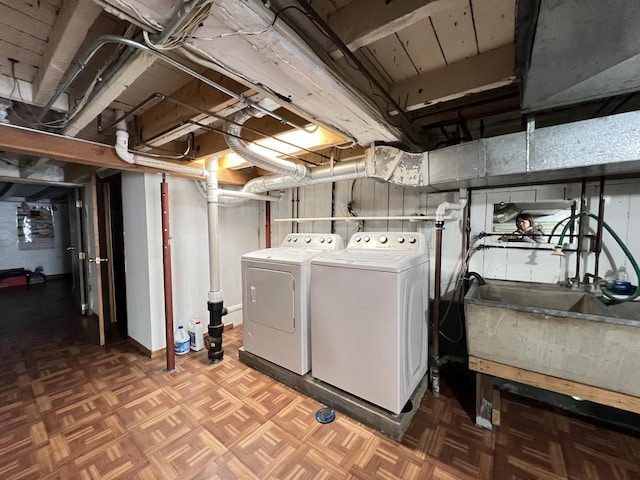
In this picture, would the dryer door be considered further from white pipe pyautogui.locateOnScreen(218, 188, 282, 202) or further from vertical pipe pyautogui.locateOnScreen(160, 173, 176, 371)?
white pipe pyautogui.locateOnScreen(218, 188, 282, 202)

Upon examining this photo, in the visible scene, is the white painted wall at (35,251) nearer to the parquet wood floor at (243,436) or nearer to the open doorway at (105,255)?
the open doorway at (105,255)

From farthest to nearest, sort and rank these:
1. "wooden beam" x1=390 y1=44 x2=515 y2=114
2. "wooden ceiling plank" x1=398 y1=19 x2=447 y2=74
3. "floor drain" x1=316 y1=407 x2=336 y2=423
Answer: "floor drain" x1=316 y1=407 x2=336 y2=423
"wooden beam" x1=390 y1=44 x2=515 y2=114
"wooden ceiling plank" x1=398 y1=19 x2=447 y2=74

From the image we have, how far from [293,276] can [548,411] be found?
2197mm

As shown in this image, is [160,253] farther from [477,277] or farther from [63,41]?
[477,277]

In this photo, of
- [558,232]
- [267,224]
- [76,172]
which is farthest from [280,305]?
[76,172]

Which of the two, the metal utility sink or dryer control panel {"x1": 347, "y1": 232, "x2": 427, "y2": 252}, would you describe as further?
dryer control panel {"x1": 347, "y1": 232, "x2": 427, "y2": 252}

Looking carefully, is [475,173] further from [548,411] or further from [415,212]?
[548,411]

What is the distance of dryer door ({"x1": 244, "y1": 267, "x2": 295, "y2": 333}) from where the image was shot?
224 cm

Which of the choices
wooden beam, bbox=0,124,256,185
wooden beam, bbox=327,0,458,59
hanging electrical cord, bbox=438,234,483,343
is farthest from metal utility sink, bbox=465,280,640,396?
wooden beam, bbox=0,124,256,185

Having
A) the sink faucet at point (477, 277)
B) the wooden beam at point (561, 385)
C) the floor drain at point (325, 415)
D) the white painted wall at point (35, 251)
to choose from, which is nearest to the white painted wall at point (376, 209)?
the sink faucet at point (477, 277)

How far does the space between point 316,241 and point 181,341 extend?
185 centimetres

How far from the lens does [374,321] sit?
1785 millimetres

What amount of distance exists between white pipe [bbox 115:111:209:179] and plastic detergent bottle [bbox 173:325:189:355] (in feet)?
5.61

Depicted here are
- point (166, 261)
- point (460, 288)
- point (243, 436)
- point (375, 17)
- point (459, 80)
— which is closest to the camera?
point (375, 17)
